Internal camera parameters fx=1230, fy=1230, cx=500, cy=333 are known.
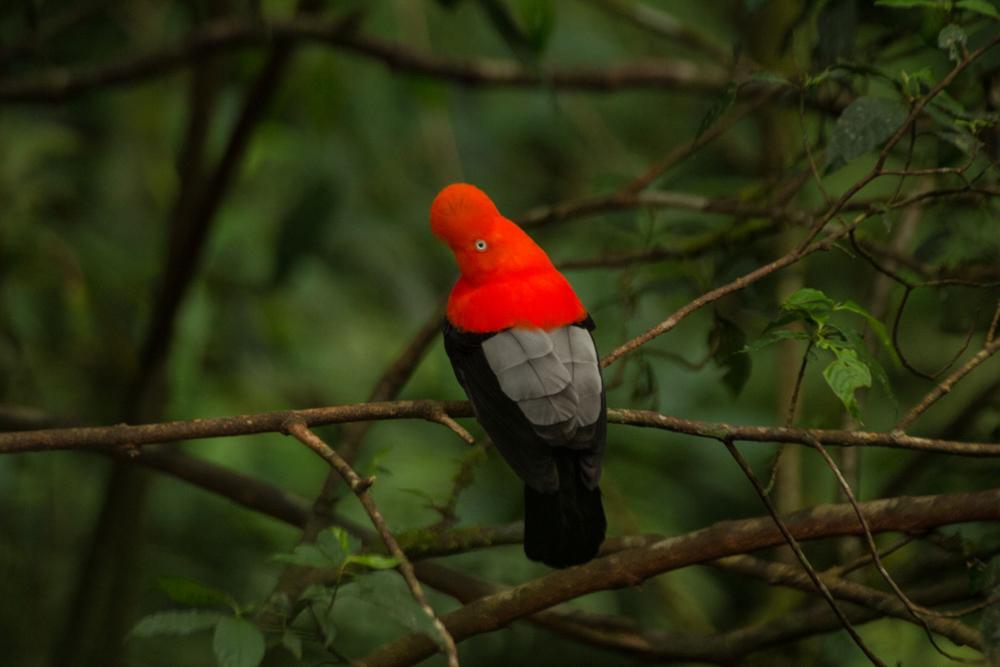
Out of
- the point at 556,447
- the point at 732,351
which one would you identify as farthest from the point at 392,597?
the point at 732,351

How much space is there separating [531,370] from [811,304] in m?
0.45

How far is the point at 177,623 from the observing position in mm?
1578

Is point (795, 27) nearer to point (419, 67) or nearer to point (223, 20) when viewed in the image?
point (419, 67)

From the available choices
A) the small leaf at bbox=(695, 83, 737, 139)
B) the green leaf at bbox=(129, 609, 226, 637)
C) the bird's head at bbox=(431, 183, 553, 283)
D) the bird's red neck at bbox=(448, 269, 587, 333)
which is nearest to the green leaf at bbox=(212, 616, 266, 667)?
the green leaf at bbox=(129, 609, 226, 637)

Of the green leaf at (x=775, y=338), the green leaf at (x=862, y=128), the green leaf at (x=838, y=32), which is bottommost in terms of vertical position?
the green leaf at (x=775, y=338)

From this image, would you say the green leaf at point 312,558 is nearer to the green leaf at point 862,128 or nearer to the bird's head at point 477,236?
the bird's head at point 477,236

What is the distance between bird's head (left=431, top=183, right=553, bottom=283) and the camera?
205 centimetres

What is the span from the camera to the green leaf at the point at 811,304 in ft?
5.47

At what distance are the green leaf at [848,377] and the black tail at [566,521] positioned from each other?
42cm

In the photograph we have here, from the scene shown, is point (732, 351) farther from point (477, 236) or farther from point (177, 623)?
point (177, 623)

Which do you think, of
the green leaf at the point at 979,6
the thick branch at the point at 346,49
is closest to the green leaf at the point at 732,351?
the green leaf at the point at 979,6

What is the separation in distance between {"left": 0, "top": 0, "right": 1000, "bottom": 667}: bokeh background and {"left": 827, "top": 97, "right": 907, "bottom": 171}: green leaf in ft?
1.38

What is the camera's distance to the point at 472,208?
2053 millimetres

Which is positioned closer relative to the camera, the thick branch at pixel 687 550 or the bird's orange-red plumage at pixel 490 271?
the thick branch at pixel 687 550
